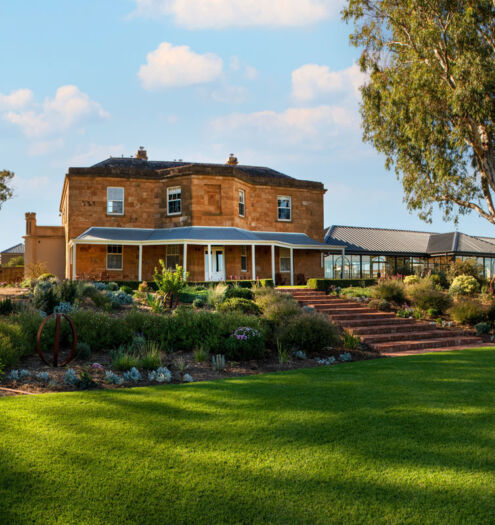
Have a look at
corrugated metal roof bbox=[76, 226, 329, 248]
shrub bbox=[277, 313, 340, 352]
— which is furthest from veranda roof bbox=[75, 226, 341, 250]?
shrub bbox=[277, 313, 340, 352]

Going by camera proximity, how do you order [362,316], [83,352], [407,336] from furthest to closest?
[362,316] < [407,336] < [83,352]

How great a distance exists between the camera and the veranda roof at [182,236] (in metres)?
22.9

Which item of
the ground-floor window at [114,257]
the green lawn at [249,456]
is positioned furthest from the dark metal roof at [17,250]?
the green lawn at [249,456]

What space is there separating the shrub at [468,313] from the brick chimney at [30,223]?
24.8m

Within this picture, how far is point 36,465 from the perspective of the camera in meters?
4.05

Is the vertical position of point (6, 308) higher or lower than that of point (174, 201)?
lower

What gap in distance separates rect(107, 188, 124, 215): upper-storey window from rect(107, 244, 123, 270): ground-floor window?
81.8 inches

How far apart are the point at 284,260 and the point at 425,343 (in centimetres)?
1473

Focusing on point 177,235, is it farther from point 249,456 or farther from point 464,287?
point 249,456

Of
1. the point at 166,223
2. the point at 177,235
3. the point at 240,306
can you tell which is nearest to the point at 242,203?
the point at 166,223

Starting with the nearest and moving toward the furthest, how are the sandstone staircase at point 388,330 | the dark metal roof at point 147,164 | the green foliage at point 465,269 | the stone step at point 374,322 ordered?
1. the sandstone staircase at point 388,330
2. the stone step at point 374,322
3. the green foliage at point 465,269
4. the dark metal roof at point 147,164

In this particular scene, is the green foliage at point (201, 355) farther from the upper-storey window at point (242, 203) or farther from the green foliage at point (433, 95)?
the upper-storey window at point (242, 203)

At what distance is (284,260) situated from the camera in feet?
91.0

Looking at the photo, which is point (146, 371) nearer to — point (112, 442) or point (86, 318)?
point (86, 318)
